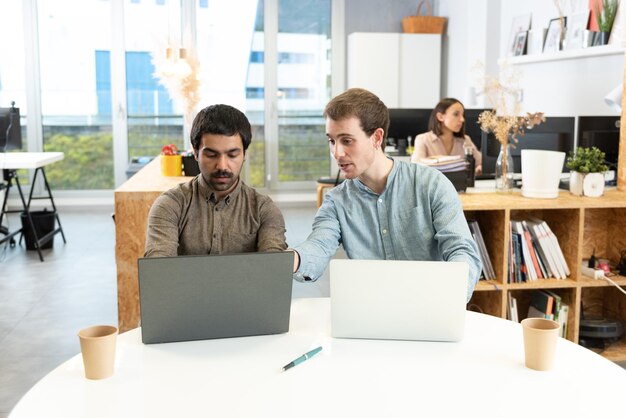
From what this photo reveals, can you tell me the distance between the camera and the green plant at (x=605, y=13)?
4574 millimetres

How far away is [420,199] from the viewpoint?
7.07ft

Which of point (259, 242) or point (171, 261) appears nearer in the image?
point (171, 261)

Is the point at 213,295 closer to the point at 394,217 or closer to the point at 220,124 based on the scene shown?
the point at 220,124

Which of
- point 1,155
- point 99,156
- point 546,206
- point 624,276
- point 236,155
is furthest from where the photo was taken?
point 99,156

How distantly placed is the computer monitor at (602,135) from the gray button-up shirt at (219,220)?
2104mm

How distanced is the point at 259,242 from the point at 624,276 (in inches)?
75.8

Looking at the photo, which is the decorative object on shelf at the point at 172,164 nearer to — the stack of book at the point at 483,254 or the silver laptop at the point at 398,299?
the stack of book at the point at 483,254

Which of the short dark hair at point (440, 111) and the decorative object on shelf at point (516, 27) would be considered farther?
the decorative object on shelf at point (516, 27)

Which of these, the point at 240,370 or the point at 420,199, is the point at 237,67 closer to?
the point at 420,199

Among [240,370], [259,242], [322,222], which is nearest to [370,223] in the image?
[322,222]

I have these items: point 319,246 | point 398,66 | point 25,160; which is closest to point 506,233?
point 319,246

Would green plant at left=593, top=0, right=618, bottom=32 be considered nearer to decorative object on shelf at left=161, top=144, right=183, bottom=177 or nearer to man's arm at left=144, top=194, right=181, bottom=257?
decorative object on shelf at left=161, top=144, right=183, bottom=177

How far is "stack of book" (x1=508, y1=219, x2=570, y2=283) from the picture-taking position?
3084mm

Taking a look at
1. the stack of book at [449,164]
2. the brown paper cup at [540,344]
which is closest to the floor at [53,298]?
the stack of book at [449,164]
